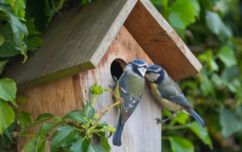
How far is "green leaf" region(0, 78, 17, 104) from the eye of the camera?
2131 mm

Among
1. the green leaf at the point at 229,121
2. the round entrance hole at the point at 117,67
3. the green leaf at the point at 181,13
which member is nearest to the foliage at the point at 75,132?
the round entrance hole at the point at 117,67

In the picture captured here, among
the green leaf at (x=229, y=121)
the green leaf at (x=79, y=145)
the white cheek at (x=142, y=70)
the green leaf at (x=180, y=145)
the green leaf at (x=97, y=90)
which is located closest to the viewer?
the green leaf at (x=79, y=145)

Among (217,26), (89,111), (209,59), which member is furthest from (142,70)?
(217,26)

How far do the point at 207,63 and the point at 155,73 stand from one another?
1.00m

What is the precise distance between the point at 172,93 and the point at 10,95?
A: 570 mm

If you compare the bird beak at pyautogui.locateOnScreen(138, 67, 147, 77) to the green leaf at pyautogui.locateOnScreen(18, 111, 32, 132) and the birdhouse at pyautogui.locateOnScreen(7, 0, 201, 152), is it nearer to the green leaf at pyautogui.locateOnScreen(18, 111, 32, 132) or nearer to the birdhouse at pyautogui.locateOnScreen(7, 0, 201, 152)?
the birdhouse at pyautogui.locateOnScreen(7, 0, 201, 152)

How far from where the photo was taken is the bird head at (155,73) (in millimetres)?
2381

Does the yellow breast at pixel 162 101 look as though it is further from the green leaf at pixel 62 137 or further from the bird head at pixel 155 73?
the green leaf at pixel 62 137

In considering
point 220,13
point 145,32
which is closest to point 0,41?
point 145,32

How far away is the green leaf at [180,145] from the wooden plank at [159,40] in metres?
0.35

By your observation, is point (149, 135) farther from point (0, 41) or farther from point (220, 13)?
point (220, 13)

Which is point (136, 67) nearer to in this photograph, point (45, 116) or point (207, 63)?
point (45, 116)

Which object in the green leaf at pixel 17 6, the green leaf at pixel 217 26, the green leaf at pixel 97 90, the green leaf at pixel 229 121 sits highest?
the green leaf at pixel 17 6

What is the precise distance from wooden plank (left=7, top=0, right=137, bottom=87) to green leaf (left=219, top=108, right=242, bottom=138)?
116 cm
